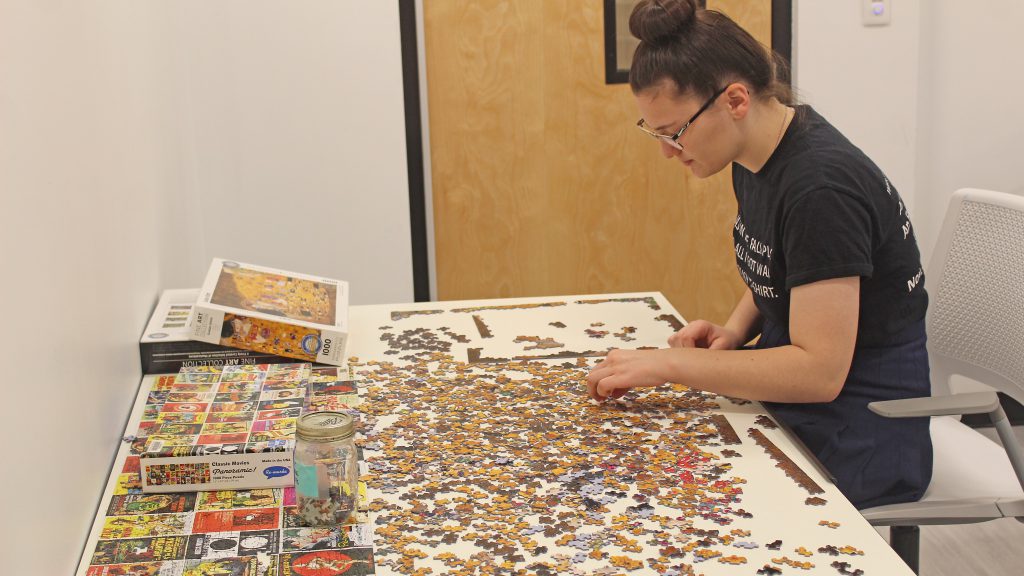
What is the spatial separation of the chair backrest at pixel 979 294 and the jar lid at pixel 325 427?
1.36 m

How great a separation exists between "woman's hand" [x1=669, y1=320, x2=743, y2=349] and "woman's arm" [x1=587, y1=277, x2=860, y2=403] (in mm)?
337

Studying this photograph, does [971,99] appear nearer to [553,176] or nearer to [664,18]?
[553,176]

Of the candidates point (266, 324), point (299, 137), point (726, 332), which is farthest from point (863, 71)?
point (266, 324)

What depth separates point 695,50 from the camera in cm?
168

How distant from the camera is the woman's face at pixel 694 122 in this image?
171 cm

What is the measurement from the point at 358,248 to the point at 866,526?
8.21ft

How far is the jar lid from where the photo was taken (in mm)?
1262

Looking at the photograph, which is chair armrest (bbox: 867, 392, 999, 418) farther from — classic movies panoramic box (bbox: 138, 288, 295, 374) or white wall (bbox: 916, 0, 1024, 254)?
white wall (bbox: 916, 0, 1024, 254)

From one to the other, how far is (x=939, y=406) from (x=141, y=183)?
1.66 metres

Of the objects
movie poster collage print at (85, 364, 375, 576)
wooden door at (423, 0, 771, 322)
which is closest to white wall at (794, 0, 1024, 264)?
wooden door at (423, 0, 771, 322)

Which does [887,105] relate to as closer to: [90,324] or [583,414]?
[583,414]

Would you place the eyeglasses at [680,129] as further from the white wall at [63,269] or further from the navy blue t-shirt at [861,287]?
the white wall at [63,269]

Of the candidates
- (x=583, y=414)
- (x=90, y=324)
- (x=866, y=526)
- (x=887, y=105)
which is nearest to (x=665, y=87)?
(x=583, y=414)

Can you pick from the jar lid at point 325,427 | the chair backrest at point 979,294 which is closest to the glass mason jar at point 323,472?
the jar lid at point 325,427
